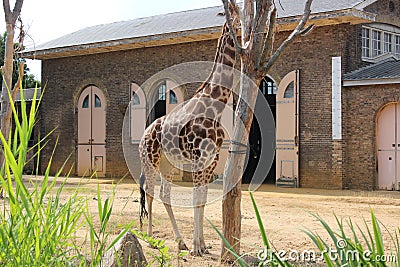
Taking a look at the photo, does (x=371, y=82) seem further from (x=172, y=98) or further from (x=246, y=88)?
(x=246, y=88)

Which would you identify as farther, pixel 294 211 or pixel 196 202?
pixel 294 211

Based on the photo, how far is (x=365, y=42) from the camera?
17250 mm

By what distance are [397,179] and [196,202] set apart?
9782 mm

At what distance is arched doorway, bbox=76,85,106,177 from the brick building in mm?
35

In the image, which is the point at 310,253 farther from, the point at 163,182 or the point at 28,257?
the point at 28,257

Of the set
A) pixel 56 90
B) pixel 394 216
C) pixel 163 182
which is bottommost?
pixel 394 216

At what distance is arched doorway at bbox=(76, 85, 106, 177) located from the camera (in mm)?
21688

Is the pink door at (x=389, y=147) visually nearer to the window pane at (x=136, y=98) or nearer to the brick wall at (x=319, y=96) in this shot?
the brick wall at (x=319, y=96)

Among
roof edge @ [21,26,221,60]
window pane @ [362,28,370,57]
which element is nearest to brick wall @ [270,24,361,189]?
window pane @ [362,28,370,57]

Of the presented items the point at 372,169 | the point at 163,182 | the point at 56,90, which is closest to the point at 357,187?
the point at 372,169

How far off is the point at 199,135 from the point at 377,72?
975 cm

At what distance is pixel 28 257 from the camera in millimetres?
3260

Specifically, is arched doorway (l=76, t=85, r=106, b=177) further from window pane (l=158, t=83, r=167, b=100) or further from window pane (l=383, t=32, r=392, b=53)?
window pane (l=383, t=32, r=392, b=53)

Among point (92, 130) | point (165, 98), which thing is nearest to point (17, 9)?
point (165, 98)
